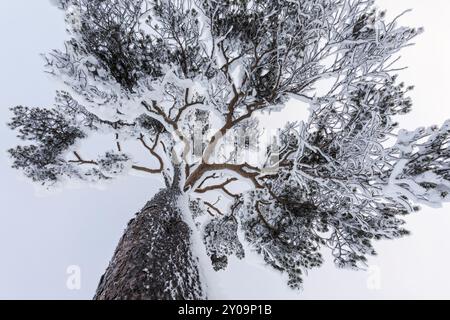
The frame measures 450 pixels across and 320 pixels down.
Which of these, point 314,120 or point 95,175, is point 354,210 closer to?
point 314,120

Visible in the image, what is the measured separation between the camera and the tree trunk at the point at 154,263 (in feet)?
7.69

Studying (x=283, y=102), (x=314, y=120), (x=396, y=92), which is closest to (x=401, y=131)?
(x=314, y=120)

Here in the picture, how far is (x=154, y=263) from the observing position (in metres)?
2.66

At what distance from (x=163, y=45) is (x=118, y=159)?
225cm

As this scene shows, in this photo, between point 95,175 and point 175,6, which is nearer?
point 175,6

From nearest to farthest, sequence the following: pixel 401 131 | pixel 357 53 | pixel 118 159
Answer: pixel 401 131 → pixel 357 53 → pixel 118 159

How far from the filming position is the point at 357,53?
4125 millimetres

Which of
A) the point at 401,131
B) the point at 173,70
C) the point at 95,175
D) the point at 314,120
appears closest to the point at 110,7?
the point at 173,70

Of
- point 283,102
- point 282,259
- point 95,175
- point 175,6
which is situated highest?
point 175,6

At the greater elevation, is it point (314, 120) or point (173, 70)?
point (173, 70)

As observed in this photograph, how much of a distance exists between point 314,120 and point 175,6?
9.75ft

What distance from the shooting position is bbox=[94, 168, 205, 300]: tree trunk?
2344 mm

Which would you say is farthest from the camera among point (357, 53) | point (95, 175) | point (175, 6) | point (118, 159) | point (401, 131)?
point (95, 175)

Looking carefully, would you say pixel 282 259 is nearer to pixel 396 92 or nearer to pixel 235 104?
pixel 235 104
